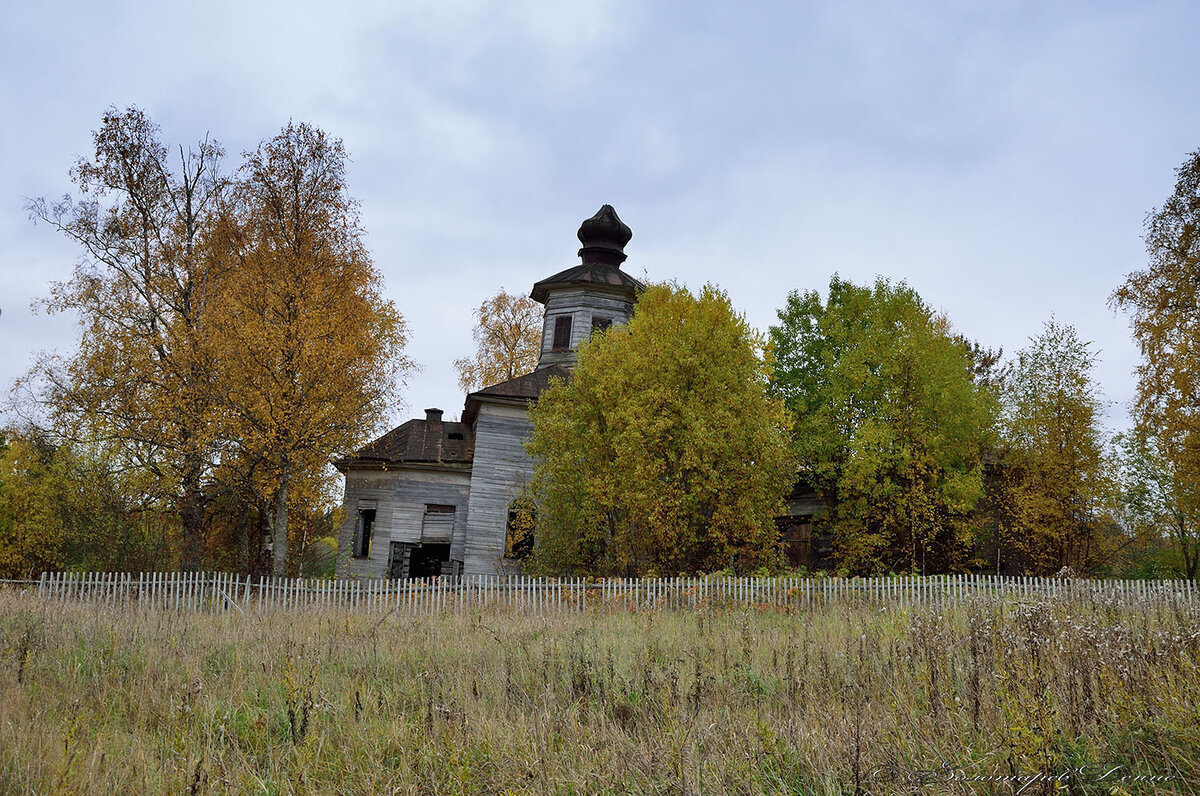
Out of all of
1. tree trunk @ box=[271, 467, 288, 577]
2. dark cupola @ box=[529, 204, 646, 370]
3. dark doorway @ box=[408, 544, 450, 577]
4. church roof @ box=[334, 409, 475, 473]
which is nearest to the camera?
tree trunk @ box=[271, 467, 288, 577]

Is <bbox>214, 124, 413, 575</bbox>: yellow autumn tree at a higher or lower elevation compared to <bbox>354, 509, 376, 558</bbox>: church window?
higher

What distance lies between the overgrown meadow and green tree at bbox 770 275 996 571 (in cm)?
1667

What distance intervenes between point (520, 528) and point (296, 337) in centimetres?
957

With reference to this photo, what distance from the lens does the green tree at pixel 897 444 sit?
25422 millimetres

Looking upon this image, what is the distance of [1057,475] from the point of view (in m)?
26.8

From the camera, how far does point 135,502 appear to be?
24.9 meters

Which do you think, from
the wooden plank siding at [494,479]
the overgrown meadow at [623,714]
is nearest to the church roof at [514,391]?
the wooden plank siding at [494,479]

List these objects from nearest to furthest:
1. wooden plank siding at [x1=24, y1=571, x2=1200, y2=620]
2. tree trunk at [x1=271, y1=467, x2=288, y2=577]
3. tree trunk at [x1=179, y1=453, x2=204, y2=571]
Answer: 1. wooden plank siding at [x1=24, y1=571, x2=1200, y2=620]
2. tree trunk at [x1=271, y1=467, x2=288, y2=577]
3. tree trunk at [x1=179, y1=453, x2=204, y2=571]

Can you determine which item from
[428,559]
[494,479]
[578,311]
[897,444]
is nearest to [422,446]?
[494,479]

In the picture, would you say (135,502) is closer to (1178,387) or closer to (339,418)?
(339,418)

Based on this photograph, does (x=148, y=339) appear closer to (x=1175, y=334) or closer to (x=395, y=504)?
(x=395, y=504)

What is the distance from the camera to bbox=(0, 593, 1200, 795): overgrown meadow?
434 centimetres

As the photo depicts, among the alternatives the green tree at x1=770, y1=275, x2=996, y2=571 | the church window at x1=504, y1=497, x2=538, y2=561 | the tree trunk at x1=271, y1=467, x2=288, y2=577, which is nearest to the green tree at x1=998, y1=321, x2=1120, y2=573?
the green tree at x1=770, y1=275, x2=996, y2=571

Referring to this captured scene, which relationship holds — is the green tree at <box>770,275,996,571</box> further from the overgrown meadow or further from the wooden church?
the overgrown meadow
